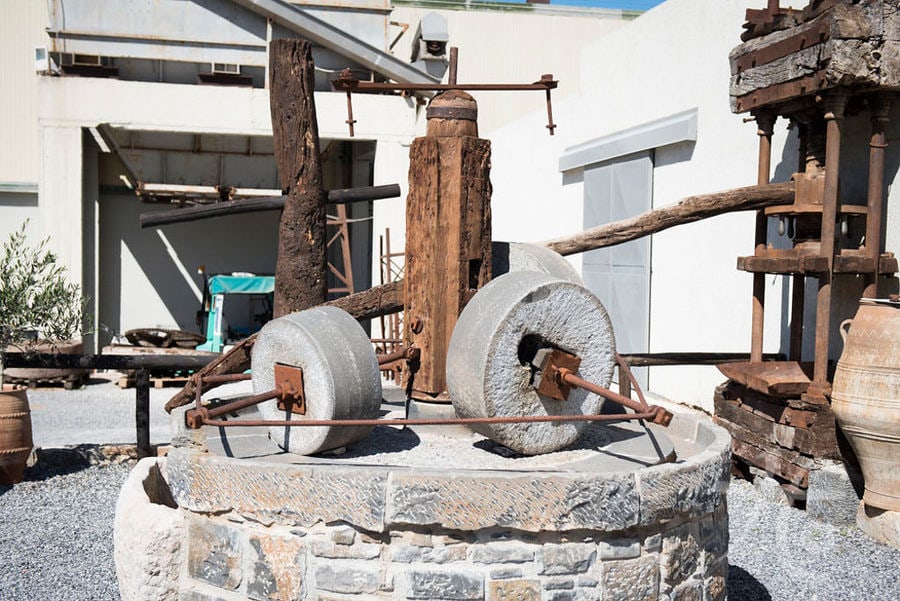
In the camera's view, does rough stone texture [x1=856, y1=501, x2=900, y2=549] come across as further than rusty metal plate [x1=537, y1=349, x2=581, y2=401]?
Yes

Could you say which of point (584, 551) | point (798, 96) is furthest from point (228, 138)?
point (584, 551)

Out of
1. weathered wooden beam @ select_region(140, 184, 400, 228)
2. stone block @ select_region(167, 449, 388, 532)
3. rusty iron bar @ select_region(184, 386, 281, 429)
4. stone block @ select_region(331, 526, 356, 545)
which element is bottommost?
stone block @ select_region(331, 526, 356, 545)

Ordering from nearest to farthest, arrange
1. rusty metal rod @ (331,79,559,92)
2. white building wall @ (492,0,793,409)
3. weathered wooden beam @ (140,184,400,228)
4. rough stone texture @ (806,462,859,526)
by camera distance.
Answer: rusty metal rod @ (331,79,559,92) → weathered wooden beam @ (140,184,400,228) → rough stone texture @ (806,462,859,526) → white building wall @ (492,0,793,409)

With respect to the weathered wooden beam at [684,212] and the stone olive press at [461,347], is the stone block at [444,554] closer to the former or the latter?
the stone olive press at [461,347]

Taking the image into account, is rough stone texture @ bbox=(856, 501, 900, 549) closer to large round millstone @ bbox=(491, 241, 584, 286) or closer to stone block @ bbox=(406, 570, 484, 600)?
large round millstone @ bbox=(491, 241, 584, 286)

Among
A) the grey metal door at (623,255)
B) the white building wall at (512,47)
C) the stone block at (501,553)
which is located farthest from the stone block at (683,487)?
the white building wall at (512,47)

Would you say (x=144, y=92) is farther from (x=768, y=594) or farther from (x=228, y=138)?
(x=768, y=594)

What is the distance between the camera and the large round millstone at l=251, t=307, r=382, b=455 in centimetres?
385

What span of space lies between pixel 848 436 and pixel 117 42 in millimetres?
10397

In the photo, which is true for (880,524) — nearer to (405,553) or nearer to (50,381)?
(405,553)

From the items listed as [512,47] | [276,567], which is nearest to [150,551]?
[276,567]

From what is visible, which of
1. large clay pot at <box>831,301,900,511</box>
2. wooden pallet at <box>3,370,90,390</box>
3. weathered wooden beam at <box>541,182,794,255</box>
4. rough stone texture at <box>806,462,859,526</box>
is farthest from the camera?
wooden pallet at <box>3,370,90,390</box>

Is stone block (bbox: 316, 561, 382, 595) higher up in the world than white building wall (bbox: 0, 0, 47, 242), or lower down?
lower down

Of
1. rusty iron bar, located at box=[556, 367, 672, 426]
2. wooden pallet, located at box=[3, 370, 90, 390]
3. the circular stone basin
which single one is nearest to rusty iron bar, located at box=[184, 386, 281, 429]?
the circular stone basin
